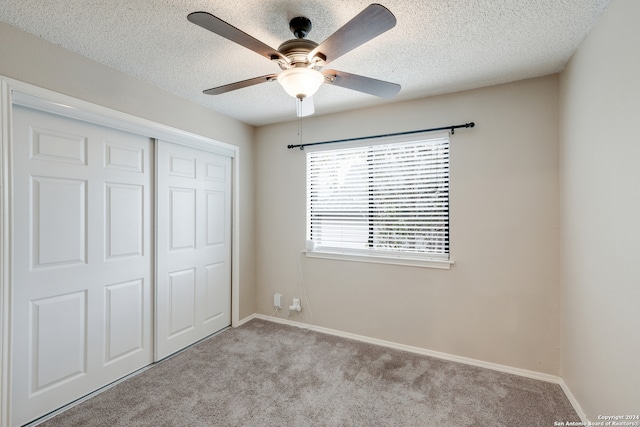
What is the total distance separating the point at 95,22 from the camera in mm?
1667

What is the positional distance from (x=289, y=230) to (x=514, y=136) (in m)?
2.39

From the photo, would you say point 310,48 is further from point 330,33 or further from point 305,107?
point 305,107

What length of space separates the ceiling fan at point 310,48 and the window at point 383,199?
117 cm

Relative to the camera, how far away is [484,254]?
249 centimetres

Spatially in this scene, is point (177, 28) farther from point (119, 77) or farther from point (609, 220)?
point (609, 220)

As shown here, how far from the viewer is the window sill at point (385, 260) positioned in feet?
8.68

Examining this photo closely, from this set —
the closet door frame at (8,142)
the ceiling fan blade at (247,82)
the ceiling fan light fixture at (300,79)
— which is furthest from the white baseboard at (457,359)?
the ceiling fan blade at (247,82)

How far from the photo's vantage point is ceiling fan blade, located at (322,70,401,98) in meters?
1.58

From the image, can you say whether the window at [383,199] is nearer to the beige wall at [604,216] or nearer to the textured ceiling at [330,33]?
the textured ceiling at [330,33]

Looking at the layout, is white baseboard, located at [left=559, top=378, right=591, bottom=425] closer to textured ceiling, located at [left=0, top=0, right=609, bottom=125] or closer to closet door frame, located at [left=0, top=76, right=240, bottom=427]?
textured ceiling, located at [left=0, top=0, right=609, bottom=125]

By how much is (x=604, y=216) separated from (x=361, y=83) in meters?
1.52

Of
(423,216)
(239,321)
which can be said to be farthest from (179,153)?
(423,216)

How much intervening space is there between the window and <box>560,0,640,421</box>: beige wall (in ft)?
2.95

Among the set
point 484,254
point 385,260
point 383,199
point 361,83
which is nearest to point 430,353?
point 385,260
